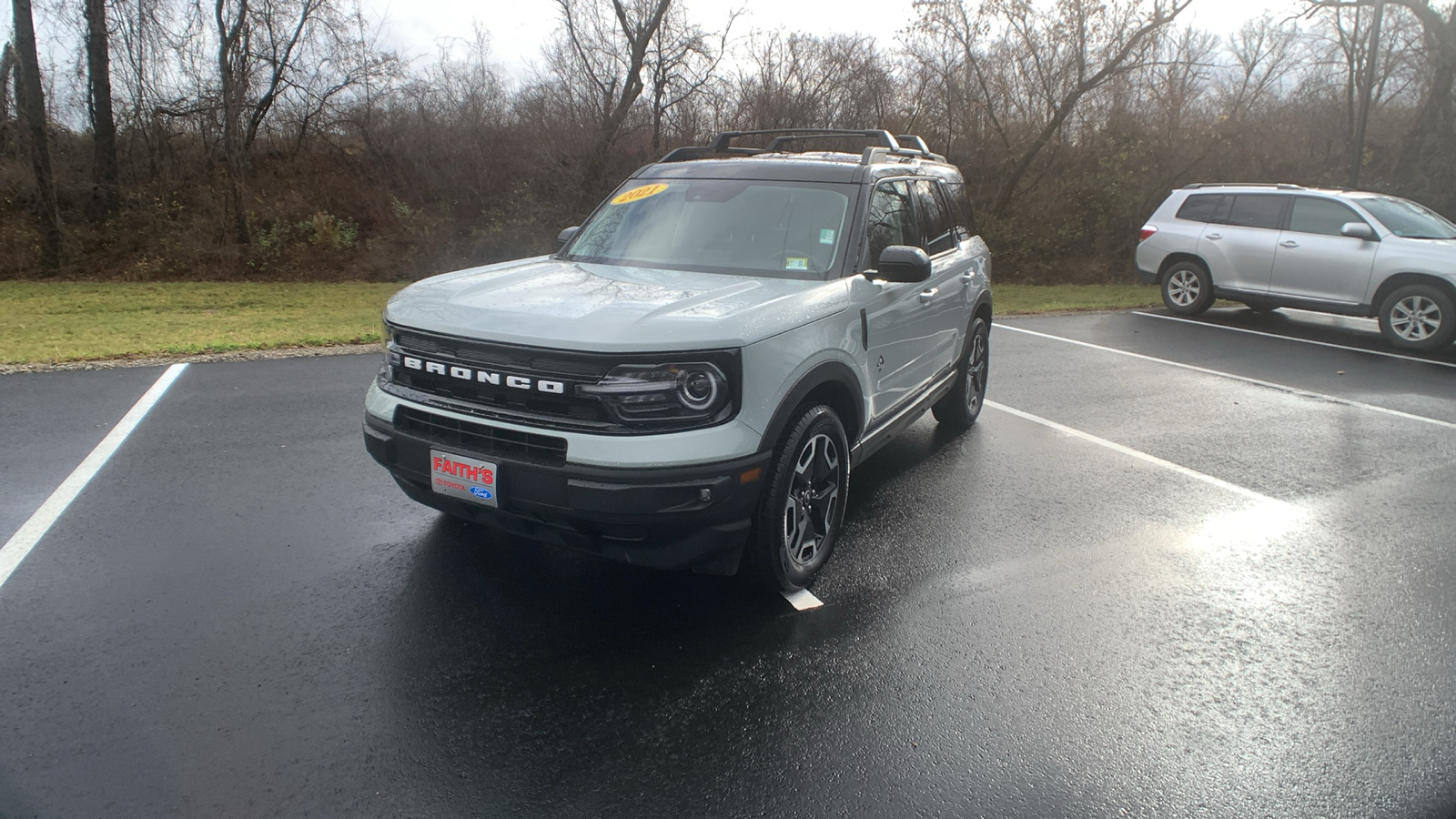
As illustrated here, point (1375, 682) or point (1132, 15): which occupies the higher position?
point (1132, 15)

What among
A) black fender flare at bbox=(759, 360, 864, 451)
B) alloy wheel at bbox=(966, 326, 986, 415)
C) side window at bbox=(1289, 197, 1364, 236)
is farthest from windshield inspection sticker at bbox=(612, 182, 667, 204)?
side window at bbox=(1289, 197, 1364, 236)

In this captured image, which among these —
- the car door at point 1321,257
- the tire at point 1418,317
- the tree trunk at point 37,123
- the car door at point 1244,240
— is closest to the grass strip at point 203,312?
the tree trunk at point 37,123

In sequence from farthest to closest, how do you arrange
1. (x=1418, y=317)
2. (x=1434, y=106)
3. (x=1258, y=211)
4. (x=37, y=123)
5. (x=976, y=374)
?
(x=1434, y=106)
(x=37, y=123)
(x=1258, y=211)
(x=1418, y=317)
(x=976, y=374)

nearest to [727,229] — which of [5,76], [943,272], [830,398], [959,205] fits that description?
[830,398]

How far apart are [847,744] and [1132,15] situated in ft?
72.6

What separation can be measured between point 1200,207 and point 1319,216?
1.75 meters

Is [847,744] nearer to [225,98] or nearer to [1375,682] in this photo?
[1375,682]

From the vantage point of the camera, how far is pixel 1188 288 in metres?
13.8

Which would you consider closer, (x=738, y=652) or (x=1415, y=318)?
(x=738, y=652)

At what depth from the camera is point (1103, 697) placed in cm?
337

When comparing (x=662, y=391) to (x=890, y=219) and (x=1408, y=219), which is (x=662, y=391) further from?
(x=1408, y=219)

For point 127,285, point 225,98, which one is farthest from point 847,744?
point 225,98

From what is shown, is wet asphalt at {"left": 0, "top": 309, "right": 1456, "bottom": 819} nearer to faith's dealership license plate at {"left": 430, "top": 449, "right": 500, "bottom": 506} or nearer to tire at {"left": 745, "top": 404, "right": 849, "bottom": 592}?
tire at {"left": 745, "top": 404, "right": 849, "bottom": 592}

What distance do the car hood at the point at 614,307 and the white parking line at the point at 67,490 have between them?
6.92 ft
